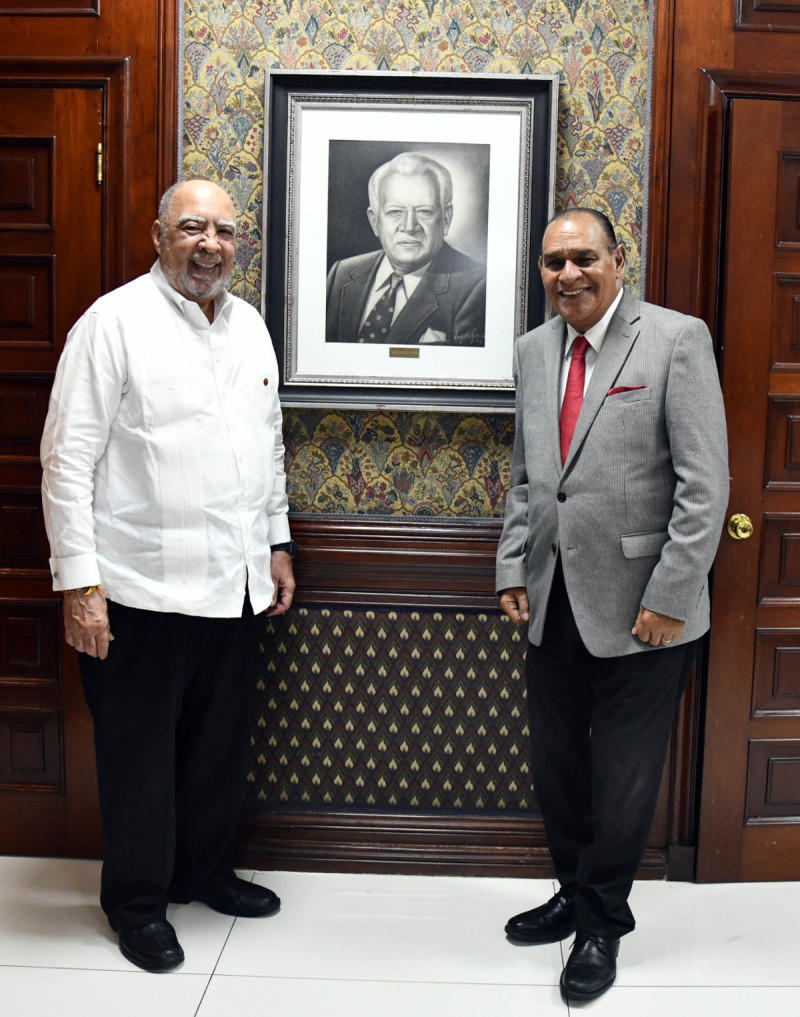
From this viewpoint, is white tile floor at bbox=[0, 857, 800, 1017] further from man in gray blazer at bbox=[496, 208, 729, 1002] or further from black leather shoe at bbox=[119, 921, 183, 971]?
man in gray blazer at bbox=[496, 208, 729, 1002]

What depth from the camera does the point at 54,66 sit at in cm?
271

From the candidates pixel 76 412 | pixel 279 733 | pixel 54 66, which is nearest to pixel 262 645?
pixel 279 733

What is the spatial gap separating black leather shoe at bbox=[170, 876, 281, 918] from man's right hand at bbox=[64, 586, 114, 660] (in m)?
0.76

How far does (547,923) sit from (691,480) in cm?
121

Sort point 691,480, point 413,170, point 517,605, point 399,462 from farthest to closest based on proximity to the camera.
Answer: point 399,462
point 413,170
point 517,605
point 691,480

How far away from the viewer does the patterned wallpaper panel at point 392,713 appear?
9.37 ft

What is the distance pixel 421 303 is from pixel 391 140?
45 centimetres

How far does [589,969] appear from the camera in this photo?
2289 millimetres

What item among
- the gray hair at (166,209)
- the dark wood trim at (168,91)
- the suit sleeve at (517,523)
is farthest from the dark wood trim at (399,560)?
the dark wood trim at (168,91)

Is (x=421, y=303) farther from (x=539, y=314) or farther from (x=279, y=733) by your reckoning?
(x=279, y=733)

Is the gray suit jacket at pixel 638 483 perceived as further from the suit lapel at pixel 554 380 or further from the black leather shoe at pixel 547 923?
the black leather shoe at pixel 547 923

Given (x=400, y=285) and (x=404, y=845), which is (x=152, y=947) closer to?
A: (x=404, y=845)

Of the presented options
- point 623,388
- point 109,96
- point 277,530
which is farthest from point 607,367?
point 109,96

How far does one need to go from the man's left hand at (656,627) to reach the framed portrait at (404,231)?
2.68ft
